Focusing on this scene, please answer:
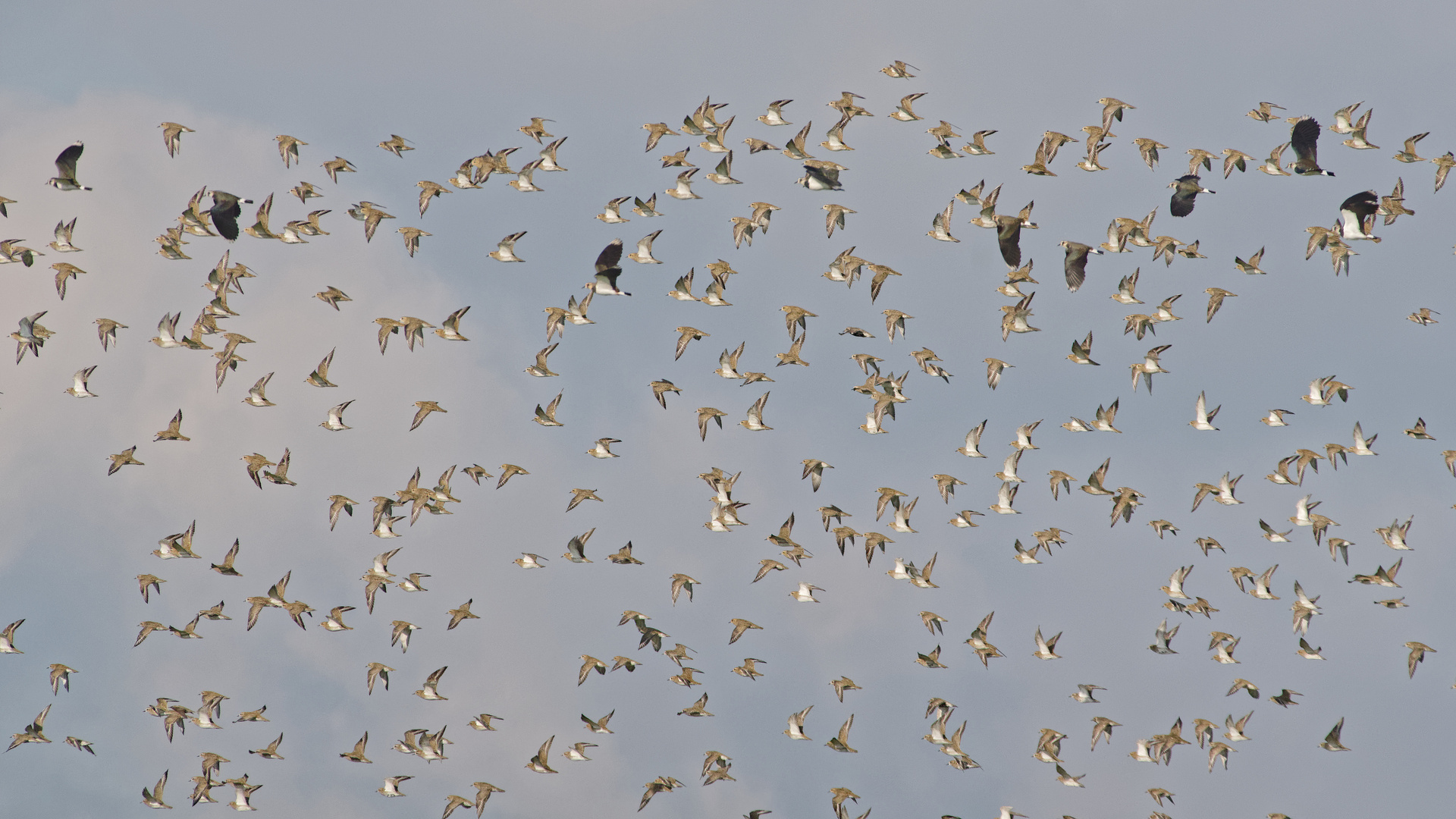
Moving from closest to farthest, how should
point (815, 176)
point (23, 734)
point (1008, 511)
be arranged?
point (815, 176) → point (23, 734) → point (1008, 511)

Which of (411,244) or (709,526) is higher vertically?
(411,244)

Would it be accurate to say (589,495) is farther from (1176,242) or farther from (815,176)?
(1176,242)

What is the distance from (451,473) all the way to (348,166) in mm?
15666

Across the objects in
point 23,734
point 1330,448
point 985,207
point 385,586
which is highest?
point 985,207

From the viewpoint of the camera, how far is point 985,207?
82500 millimetres

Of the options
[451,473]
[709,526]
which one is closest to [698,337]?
[709,526]

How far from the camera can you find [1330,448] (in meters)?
87.1

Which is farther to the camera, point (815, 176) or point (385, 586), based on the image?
point (385, 586)

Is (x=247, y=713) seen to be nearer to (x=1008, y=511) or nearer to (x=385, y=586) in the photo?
(x=385, y=586)

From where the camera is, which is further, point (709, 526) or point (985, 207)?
point (709, 526)

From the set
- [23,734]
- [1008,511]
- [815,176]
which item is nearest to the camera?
[815,176]

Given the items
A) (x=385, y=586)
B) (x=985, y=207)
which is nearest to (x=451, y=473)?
(x=385, y=586)

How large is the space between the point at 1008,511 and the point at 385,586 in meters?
30.7

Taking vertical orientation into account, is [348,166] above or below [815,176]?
above
